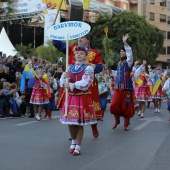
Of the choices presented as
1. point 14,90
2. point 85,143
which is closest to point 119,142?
point 85,143

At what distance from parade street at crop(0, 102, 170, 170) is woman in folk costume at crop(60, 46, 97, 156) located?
1.35ft

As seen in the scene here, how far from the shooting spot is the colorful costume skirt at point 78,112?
7.31 m

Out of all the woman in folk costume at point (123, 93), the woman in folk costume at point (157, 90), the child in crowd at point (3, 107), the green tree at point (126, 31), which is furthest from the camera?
the green tree at point (126, 31)

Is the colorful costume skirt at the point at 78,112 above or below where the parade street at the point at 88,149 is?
above

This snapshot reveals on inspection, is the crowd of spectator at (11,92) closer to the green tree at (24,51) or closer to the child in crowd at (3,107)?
the child in crowd at (3,107)

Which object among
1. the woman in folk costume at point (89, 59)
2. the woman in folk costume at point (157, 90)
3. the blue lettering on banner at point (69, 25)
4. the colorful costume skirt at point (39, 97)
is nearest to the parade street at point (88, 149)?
the woman in folk costume at point (89, 59)

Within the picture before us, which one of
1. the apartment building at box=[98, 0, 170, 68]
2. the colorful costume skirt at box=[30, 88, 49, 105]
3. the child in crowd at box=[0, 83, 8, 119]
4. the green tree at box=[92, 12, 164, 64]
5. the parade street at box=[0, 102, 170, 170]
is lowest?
the parade street at box=[0, 102, 170, 170]

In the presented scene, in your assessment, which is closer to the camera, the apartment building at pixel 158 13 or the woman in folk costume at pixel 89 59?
the woman in folk costume at pixel 89 59

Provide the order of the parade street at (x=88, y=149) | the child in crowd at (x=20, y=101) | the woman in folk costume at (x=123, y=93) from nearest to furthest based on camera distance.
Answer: the parade street at (x=88, y=149) < the woman in folk costume at (x=123, y=93) < the child in crowd at (x=20, y=101)

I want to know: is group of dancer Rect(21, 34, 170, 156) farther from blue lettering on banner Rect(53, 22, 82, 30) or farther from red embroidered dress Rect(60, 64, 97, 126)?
blue lettering on banner Rect(53, 22, 82, 30)

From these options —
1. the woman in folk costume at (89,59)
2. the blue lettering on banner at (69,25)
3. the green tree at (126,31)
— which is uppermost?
the green tree at (126,31)

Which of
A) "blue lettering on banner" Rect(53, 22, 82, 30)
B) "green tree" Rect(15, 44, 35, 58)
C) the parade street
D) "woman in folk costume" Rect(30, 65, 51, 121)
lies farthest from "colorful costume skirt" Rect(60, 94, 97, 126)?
"green tree" Rect(15, 44, 35, 58)

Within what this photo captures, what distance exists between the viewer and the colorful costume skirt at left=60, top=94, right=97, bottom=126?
7309 millimetres

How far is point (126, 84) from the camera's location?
1077 cm
